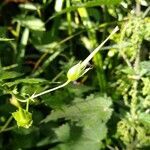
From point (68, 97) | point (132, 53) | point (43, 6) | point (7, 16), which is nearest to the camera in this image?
point (132, 53)

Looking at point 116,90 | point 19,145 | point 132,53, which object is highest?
point 132,53

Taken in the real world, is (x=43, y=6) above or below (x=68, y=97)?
above

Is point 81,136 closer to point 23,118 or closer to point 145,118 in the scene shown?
point 145,118

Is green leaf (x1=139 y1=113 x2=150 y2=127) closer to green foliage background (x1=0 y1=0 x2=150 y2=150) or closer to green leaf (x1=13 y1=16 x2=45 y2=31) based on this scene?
green foliage background (x1=0 y1=0 x2=150 y2=150)

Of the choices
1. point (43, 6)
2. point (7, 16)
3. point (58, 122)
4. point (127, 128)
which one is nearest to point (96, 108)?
point (127, 128)

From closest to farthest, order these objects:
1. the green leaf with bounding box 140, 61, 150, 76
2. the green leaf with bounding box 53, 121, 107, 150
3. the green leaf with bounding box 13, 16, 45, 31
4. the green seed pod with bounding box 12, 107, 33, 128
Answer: the green seed pod with bounding box 12, 107, 33, 128
the green leaf with bounding box 140, 61, 150, 76
the green leaf with bounding box 53, 121, 107, 150
the green leaf with bounding box 13, 16, 45, 31

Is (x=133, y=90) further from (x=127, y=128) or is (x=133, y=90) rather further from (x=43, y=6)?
(x=43, y=6)

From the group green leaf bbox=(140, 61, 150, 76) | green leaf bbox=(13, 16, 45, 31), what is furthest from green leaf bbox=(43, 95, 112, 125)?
green leaf bbox=(13, 16, 45, 31)

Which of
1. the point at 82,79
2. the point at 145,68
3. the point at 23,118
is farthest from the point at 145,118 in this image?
the point at 23,118

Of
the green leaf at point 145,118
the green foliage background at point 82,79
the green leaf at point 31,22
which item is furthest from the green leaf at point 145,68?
the green leaf at point 31,22
